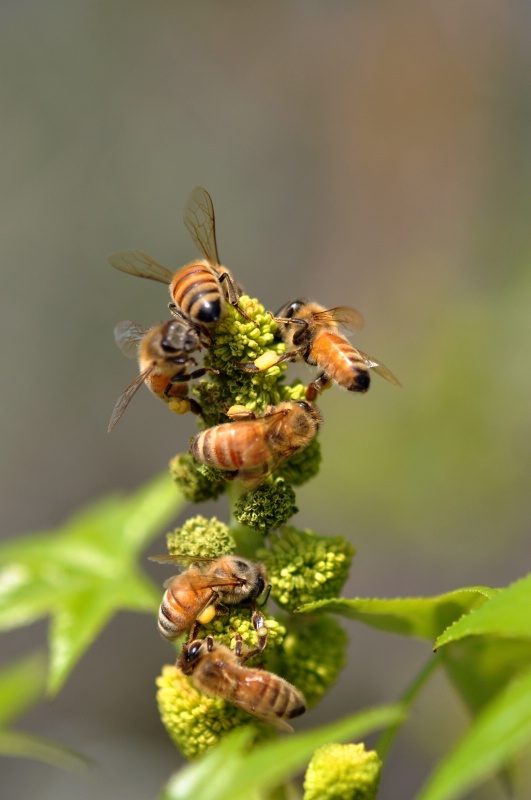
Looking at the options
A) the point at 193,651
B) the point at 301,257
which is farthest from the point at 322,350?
the point at 301,257

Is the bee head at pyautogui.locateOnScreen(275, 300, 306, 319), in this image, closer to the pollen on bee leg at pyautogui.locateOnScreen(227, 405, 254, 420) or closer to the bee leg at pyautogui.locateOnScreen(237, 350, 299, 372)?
the bee leg at pyautogui.locateOnScreen(237, 350, 299, 372)

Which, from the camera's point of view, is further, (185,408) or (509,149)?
(509,149)

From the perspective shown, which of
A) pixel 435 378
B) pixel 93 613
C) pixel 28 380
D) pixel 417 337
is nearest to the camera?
pixel 93 613

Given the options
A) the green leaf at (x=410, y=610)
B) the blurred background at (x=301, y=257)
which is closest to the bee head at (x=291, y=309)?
the green leaf at (x=410, y=610)

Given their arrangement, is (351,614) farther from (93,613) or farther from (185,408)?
(93,613)

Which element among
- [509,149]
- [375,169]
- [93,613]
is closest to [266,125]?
[375,169]

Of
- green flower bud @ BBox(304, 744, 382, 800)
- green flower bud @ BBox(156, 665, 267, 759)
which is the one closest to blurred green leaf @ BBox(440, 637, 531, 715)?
green flower bud @ BBox(304, 744, 382, 800)

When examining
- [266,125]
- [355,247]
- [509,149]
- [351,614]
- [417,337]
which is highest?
[266,125]

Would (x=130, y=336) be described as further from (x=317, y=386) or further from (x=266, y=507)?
(x=266, y=507)
